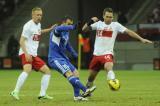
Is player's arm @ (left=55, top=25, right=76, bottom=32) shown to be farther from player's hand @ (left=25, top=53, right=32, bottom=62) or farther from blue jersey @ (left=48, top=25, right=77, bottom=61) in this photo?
player's hand @ (left=25, top=53, right=32, bottom=62)

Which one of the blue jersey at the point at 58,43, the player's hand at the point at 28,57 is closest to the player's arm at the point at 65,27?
the blue jersey at the point at 58,43

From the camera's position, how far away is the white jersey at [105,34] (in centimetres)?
1828

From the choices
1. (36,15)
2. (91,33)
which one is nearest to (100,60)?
(36,15)

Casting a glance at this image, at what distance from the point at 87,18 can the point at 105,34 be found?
110ft

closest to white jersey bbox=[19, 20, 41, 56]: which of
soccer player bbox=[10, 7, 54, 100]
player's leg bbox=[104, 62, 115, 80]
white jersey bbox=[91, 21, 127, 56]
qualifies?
soccer player bbox=[10, 7, 54, 100]

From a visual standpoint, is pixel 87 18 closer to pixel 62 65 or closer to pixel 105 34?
pixel 105 34

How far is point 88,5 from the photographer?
53.2m

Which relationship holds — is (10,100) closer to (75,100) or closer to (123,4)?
(75,100)

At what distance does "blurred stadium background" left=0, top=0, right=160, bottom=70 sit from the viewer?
44000 mm

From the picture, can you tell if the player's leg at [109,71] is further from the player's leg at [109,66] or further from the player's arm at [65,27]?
the player's arm at [65,27]

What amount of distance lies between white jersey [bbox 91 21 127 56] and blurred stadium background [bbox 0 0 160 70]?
2463 centimetres

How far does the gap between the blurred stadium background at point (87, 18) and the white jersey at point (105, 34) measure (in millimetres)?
24627

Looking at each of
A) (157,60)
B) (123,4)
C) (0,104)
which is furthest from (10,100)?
(123,4)

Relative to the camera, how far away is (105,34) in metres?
18.3
